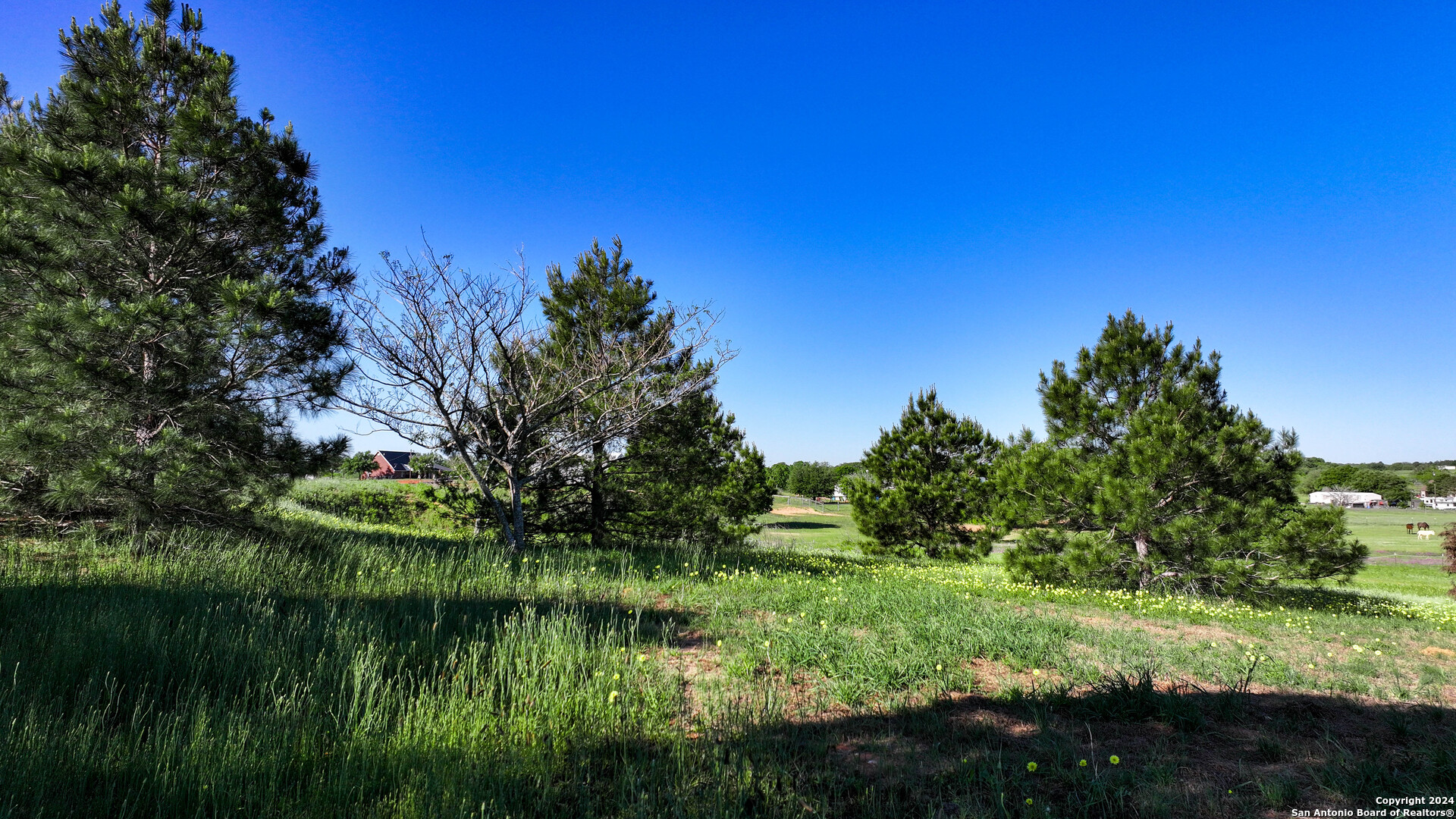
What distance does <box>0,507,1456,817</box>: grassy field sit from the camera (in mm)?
2438

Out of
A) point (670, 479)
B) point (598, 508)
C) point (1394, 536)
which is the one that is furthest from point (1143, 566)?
point (1394, 536)

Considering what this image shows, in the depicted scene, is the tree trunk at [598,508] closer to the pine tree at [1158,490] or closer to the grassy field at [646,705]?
the grassy field at [646,705]

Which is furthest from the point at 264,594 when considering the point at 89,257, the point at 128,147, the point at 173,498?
the point at 128,147

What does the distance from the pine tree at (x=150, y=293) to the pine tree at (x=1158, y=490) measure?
39.8ft

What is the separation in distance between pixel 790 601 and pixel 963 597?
8.27ft

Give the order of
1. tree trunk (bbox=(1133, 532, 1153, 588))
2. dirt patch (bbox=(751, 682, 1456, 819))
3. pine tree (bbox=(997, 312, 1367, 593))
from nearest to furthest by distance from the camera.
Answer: dirt patch (bbox=(751, 682, 1456, 819)), pine tree (bbox=(997, 312, 1367, 593)), tree trunk (bbox=(1133, 532, 1153, 588))

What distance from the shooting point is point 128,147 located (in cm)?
754

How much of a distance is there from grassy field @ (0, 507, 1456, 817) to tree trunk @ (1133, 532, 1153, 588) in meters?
3.06

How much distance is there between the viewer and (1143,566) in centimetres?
945

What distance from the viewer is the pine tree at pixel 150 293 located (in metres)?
6.39

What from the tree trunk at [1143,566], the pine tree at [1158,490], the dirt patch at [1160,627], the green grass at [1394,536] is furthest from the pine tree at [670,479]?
the green grass at [1394,536]

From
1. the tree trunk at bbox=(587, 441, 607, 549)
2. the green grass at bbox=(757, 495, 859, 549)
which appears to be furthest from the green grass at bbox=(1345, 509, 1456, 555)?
the tree trunk at bbox=(587, 441, 607, 549)

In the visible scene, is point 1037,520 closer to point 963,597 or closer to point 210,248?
point 963,597

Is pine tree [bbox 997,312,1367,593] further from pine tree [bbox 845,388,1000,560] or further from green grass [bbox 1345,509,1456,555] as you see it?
green grass [bbox 1345,509,1456,555]
